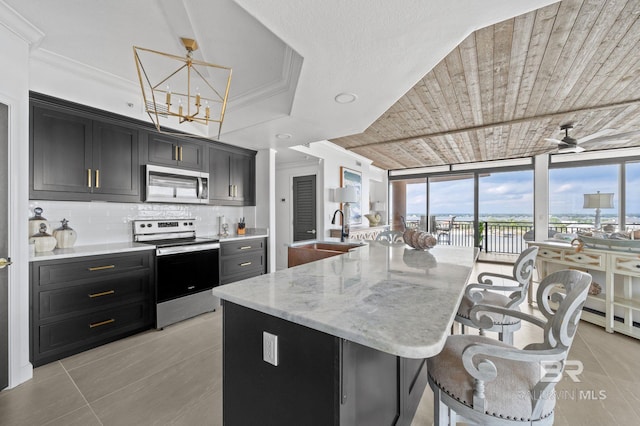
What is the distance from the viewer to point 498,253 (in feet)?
24.6

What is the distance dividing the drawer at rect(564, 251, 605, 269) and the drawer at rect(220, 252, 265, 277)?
4008 millimetres

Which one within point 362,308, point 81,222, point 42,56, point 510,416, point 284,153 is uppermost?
point 42,56

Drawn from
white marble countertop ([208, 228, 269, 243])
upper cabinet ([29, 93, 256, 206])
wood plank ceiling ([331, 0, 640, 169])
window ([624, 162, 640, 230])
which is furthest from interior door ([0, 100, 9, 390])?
window ([624, 162, 640, 230])

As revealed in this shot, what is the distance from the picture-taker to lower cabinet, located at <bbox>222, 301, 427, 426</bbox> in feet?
2.83

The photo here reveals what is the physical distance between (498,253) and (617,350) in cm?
553

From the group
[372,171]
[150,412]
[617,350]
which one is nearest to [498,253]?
[372,171]

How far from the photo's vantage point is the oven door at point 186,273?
292 cm

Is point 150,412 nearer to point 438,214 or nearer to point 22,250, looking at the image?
point 22,250

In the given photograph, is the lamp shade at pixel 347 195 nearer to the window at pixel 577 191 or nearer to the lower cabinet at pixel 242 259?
the lower cabinet at pixel 242 259

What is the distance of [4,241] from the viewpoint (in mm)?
1845

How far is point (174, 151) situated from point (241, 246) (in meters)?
1.53

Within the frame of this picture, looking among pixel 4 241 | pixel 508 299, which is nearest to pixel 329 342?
pixel 508 299

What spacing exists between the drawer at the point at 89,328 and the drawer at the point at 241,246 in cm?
108

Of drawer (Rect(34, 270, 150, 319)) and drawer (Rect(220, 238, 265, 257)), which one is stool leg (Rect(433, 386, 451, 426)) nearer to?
drawer (Rect(34, 270, 150, 319))
